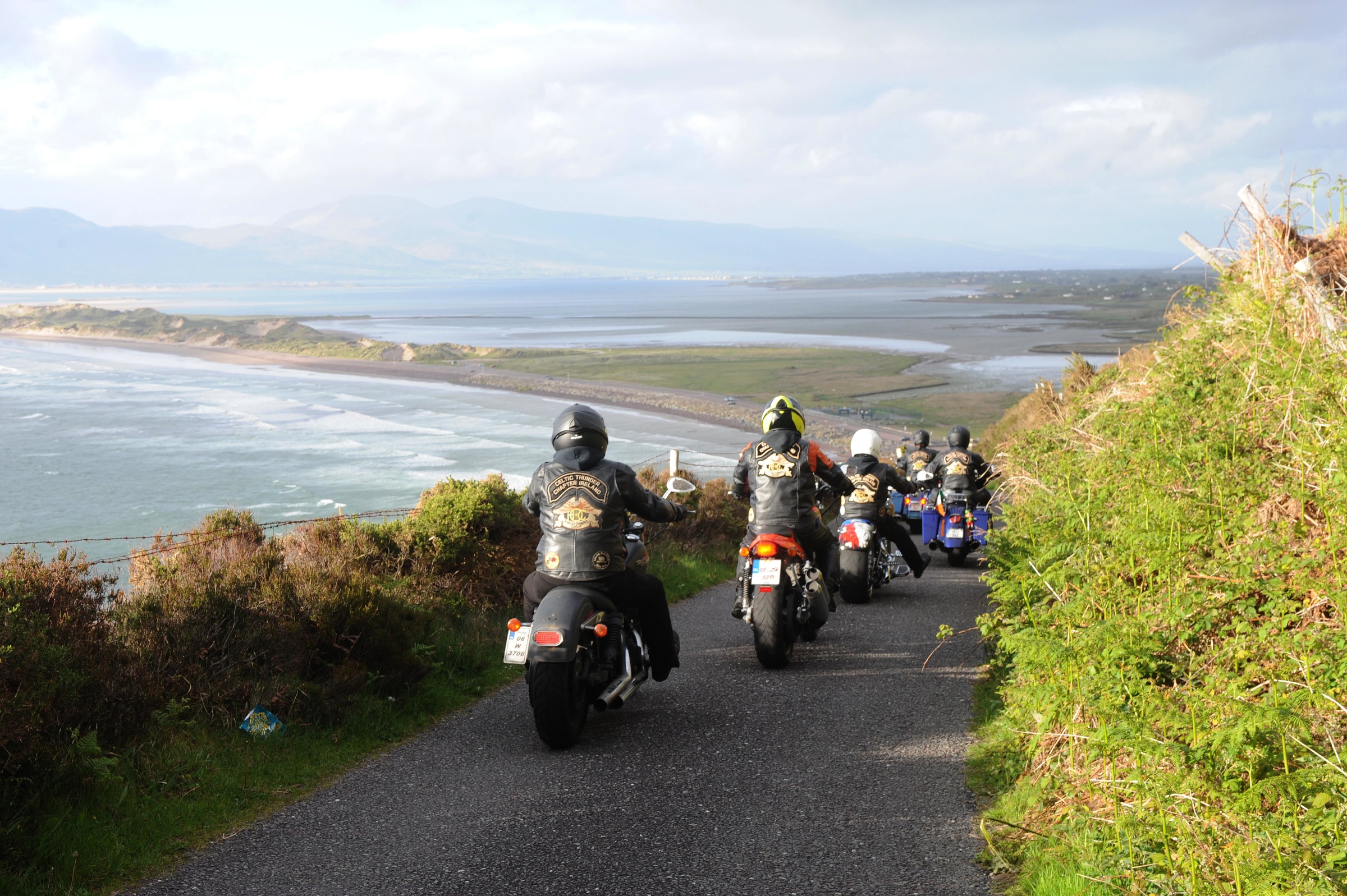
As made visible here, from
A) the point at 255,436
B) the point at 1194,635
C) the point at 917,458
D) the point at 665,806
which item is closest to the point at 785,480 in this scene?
the point at 665,806

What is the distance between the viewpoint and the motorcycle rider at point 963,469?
1410 cm

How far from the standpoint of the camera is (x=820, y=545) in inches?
361

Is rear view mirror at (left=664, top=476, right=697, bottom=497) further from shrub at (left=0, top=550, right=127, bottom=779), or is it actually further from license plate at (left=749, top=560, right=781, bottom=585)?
shrub at (left=0, top=550, right=127, bottom=779)

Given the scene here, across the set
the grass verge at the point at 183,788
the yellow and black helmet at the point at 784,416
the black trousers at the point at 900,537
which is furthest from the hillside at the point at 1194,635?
the grass verge at the point at 183,788

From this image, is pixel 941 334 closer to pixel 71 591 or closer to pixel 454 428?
pixel 454 428

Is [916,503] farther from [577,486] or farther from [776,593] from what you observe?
[577,486]

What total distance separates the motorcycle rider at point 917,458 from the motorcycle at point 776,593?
23.3 ft

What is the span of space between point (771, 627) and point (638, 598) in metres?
1.58

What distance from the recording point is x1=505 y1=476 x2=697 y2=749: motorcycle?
6.34 meters

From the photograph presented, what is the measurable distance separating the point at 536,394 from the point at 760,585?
2748 inches

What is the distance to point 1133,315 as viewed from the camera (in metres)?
143

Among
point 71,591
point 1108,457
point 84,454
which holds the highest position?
point 1108,457

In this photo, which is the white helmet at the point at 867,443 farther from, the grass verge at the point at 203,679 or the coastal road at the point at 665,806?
the grass verge at the point at 203,679

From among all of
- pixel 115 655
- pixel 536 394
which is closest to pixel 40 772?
pixel 115 655
